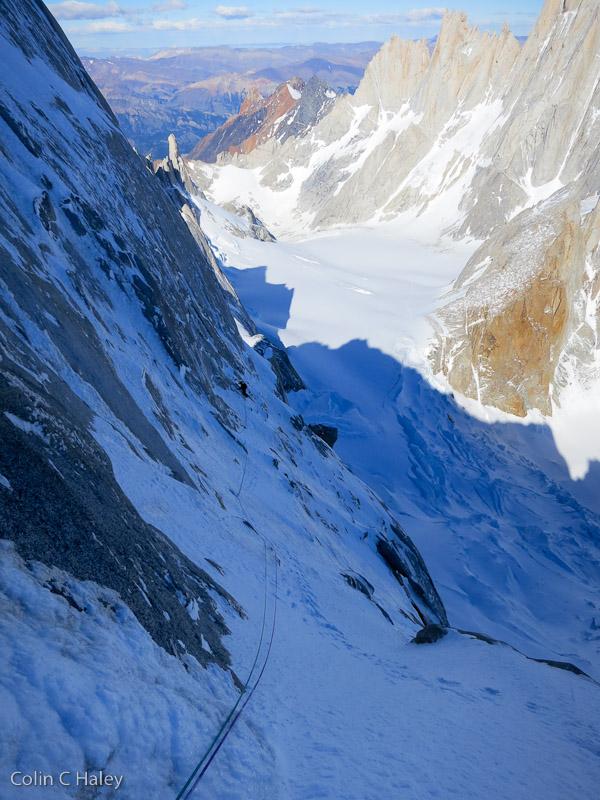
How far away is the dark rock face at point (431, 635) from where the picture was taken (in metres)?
14.0

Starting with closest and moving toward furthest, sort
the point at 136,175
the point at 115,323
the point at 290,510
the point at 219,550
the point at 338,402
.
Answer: the point at 219,550
the point at 115,323
the point at 290,510
the point at 136,175
the point at 338,402

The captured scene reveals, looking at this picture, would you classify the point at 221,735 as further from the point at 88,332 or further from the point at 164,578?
the point at 88,332

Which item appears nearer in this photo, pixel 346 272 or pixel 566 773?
pixel 566 773

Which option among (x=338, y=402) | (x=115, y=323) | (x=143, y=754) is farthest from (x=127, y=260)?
(x=338, y=402)

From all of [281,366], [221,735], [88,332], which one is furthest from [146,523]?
[281,366]

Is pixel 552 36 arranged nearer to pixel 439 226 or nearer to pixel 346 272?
pixel 439 226

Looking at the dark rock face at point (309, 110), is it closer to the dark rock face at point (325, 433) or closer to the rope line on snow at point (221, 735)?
the dark rock face at point (325, 433)

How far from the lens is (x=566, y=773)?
26.5 ft

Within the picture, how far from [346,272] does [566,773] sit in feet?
239

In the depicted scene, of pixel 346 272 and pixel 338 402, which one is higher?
pixel 346 272

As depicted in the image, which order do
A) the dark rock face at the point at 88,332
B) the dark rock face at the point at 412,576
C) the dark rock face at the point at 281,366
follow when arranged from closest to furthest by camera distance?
the dark rock face at the point at 88,332 → the dark rock face at the point at 412,576 → the dark rock face at the point at 281,366

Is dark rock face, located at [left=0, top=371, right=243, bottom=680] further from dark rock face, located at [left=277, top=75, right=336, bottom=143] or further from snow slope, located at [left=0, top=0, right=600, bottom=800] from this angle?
dark rock face, located at [left=277, top=75, right=336, bottom=143]

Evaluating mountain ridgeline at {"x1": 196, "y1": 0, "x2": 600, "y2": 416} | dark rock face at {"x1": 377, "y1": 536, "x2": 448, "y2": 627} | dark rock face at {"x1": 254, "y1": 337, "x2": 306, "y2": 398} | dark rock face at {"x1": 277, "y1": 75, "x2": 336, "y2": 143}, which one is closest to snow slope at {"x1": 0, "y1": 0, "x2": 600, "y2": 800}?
dark rock face at {"x1": 377, "y1": 536, "x2": 448, "y2": 627}

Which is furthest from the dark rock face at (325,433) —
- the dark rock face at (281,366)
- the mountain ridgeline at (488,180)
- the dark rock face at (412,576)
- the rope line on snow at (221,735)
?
the rope line on snow at (221,735)
